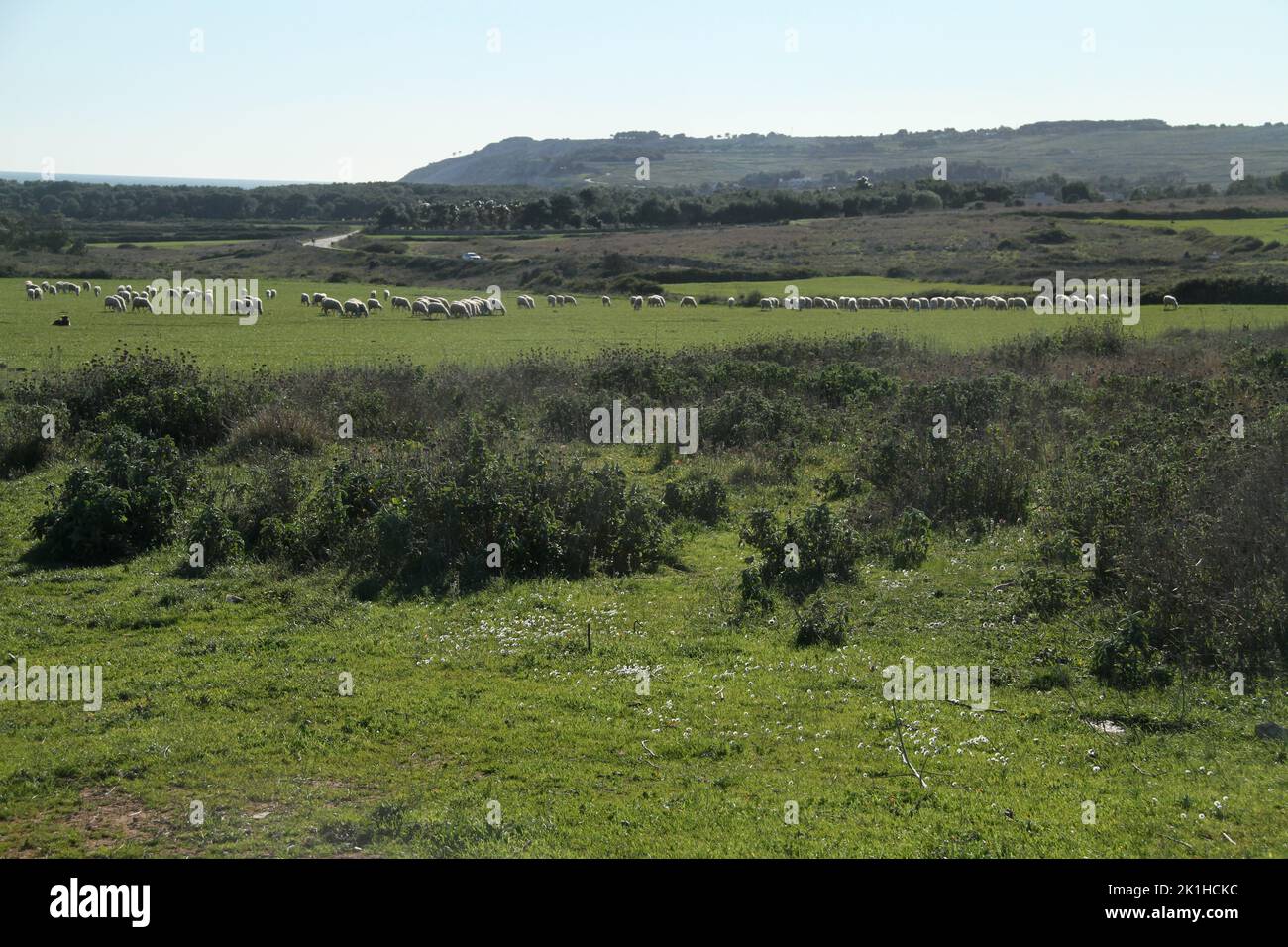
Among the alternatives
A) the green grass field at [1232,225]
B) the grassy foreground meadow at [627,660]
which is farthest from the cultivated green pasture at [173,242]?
the grassy foreground meadow at [627,660]

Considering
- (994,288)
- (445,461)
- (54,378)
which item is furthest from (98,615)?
(994,288)

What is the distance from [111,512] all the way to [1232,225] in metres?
98.3

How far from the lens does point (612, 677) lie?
455 inches

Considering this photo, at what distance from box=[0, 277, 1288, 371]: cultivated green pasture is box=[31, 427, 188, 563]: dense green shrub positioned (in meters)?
16.7

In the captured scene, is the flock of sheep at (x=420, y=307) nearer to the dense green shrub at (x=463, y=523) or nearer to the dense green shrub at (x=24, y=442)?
the dense green shrub at (x=24, y=442)

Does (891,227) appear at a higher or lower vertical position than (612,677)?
higher

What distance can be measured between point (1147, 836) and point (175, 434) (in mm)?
20559

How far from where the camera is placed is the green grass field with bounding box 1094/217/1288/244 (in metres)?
83.4

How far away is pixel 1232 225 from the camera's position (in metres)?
91.5

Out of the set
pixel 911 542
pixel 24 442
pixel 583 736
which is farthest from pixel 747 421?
pixel 583 736

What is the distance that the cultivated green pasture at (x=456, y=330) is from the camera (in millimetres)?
37531

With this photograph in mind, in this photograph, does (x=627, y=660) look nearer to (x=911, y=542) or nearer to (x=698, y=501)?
(x=911, y=542)

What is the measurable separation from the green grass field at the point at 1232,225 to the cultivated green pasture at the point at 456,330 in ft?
123
